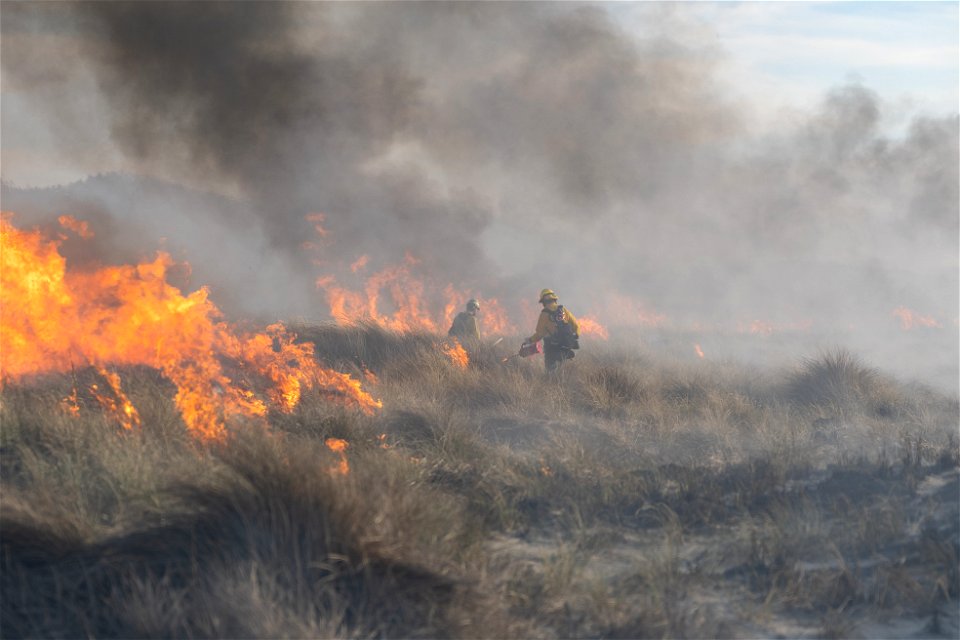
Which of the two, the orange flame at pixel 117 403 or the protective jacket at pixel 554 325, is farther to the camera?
the protective jacket at pixel 554 325

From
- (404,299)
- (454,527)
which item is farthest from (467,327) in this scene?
(454,527)

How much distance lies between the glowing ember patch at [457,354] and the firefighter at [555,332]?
2.65ft

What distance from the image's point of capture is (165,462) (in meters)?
5.48

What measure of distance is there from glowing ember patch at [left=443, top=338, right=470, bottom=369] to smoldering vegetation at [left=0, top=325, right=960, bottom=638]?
266cm

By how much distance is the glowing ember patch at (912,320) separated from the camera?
1081 inches

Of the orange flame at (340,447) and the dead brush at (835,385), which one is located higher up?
the dead brush at (835,385)

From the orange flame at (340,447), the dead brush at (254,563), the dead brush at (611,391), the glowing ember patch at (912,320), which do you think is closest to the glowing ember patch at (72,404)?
the orange flame at (340,447)

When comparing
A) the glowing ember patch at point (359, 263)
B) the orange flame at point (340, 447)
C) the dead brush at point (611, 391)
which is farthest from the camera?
the glowing ember patch at point (359, 263)

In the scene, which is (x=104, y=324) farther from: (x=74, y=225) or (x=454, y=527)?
(x=454, y=527)

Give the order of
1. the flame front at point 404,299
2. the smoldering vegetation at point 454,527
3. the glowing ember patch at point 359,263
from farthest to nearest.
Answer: the glowing ember patch at point 359,263, the flame front at point 404,299, the smoldering vegetation at point 454,527

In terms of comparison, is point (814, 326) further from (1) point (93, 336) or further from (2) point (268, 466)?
(2) point (268, 466)

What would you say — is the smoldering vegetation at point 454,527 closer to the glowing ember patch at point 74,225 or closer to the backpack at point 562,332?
the glowing ember patch at point 74,225

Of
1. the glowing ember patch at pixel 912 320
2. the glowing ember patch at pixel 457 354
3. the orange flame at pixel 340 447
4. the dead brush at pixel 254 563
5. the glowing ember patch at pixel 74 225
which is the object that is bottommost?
the dead brush at pixel 254 563

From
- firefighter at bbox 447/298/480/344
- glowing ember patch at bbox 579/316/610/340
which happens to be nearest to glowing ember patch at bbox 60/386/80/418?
firefighter at bbox 447/298/480/344
